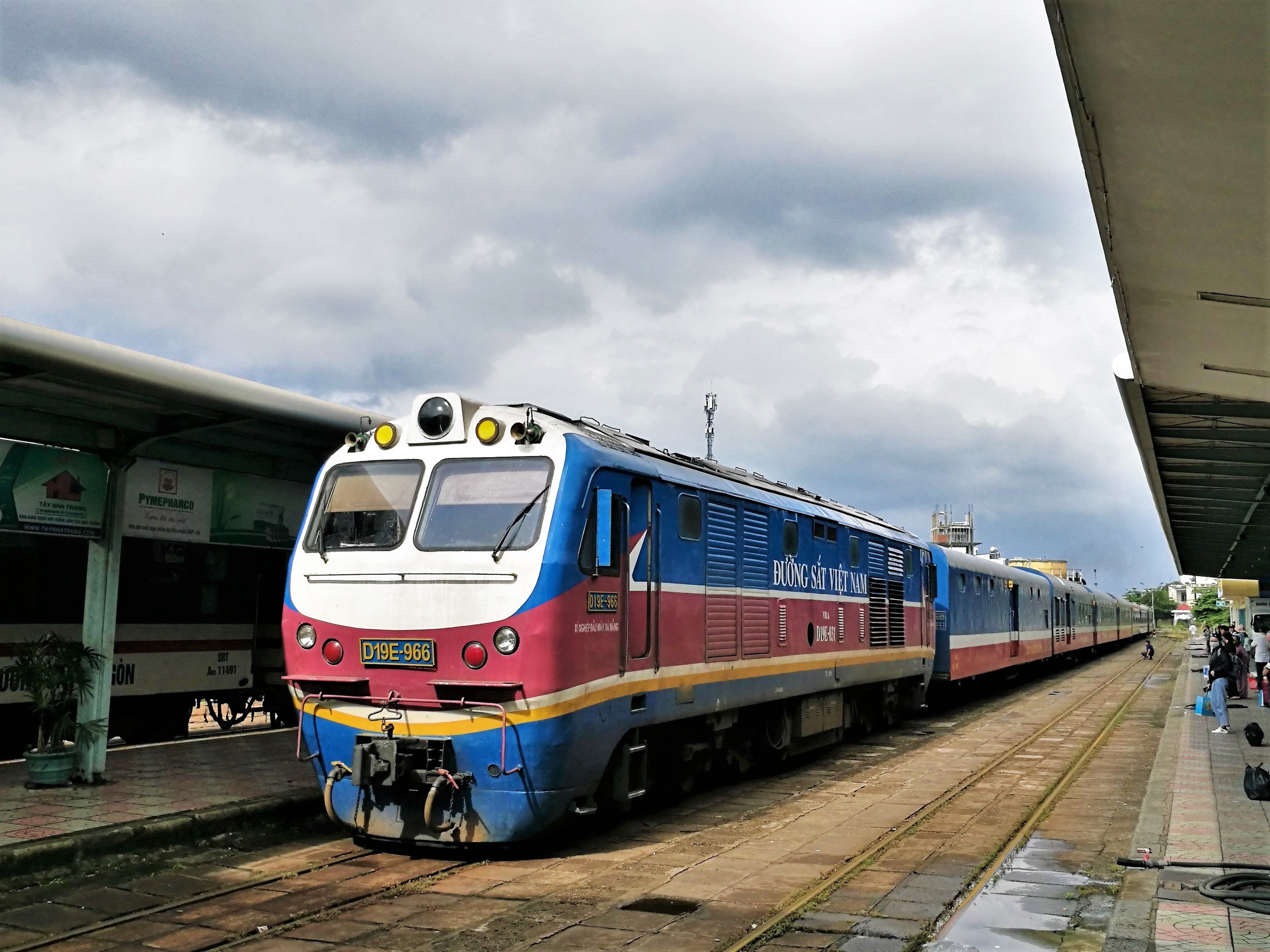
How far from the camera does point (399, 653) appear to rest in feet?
25.8

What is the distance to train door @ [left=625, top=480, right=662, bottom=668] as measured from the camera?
864 centimetres

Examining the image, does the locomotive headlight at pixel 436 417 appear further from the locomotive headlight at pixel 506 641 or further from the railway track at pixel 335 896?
the railway track at pixel 335 896

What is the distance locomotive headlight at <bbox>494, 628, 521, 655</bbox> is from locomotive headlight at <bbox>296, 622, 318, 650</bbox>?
59.9 inches

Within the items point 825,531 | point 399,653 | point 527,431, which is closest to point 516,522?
point 527,431

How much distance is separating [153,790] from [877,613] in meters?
9.46

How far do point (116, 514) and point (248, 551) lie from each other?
4265 millimetres

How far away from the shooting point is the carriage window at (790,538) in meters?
11.9

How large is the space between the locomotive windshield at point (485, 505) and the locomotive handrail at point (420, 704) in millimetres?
1063

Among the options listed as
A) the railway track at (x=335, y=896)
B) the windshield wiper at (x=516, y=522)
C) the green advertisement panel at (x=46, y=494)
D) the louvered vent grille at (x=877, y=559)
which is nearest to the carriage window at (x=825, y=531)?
the louvered vent grille at (x=877, y=559)

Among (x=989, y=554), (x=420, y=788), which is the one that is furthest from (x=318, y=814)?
(x=989, y=554)

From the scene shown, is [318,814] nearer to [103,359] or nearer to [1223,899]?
[103,359]

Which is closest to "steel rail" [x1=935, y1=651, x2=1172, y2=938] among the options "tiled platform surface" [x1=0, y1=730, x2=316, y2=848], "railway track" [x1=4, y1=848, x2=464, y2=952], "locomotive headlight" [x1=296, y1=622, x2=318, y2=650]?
"railway track" [x1=4, y1=848, x2=464, y2=952]

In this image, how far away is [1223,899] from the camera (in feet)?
21.7

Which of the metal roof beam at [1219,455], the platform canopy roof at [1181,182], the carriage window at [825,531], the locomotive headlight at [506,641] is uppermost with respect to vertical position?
the platform canopy roof at [1181,182]
